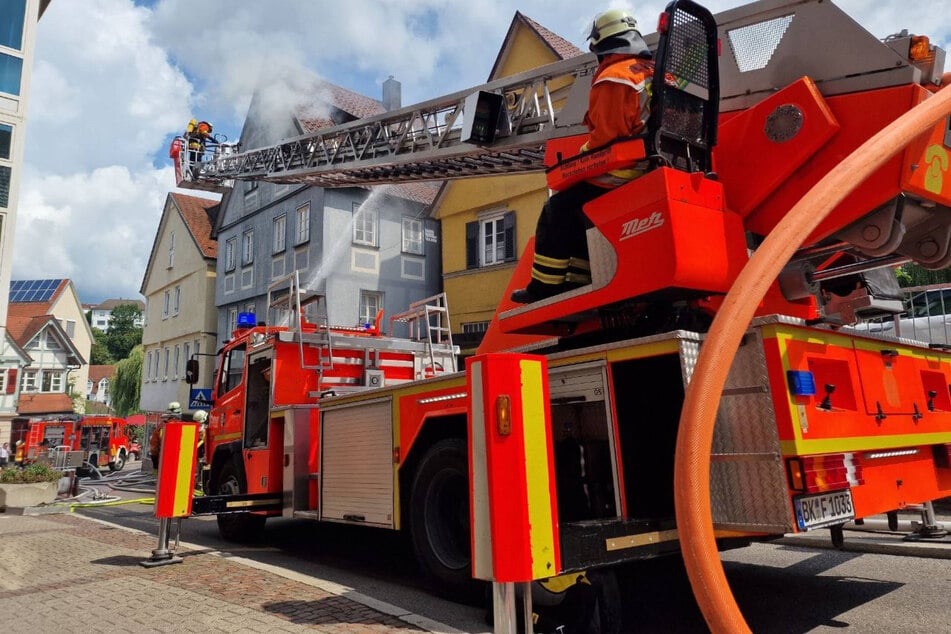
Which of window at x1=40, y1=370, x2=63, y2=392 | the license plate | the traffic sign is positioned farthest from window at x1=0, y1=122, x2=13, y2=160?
window at x1=40, y1=370, x2=63, y2=392

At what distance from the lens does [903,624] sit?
408cm

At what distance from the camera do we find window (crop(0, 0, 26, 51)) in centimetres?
1781

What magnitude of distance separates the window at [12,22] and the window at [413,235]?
1138 cm

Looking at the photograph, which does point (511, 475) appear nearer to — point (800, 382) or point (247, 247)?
point (800, 382)

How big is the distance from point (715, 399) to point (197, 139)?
1997cm

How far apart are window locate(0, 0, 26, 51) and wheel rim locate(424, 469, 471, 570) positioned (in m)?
19.4

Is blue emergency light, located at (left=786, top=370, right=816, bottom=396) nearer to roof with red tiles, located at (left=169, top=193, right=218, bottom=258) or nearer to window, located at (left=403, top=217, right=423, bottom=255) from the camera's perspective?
window, located at (left=403, top=217, right=423, bottom=255)

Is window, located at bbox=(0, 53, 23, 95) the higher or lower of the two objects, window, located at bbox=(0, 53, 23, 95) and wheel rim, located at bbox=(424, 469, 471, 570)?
the higher

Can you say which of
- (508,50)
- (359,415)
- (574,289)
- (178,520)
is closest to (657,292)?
(574,289)

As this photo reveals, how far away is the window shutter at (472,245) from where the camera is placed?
19.0 meters

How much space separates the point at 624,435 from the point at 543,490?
42.5 inches

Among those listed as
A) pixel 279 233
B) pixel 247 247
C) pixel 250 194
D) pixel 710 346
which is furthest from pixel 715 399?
pixel 250 194

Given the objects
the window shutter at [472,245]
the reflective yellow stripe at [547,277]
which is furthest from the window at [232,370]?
the window shutter at [472,245]

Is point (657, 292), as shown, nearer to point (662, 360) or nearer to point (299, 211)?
point (662, 360)
